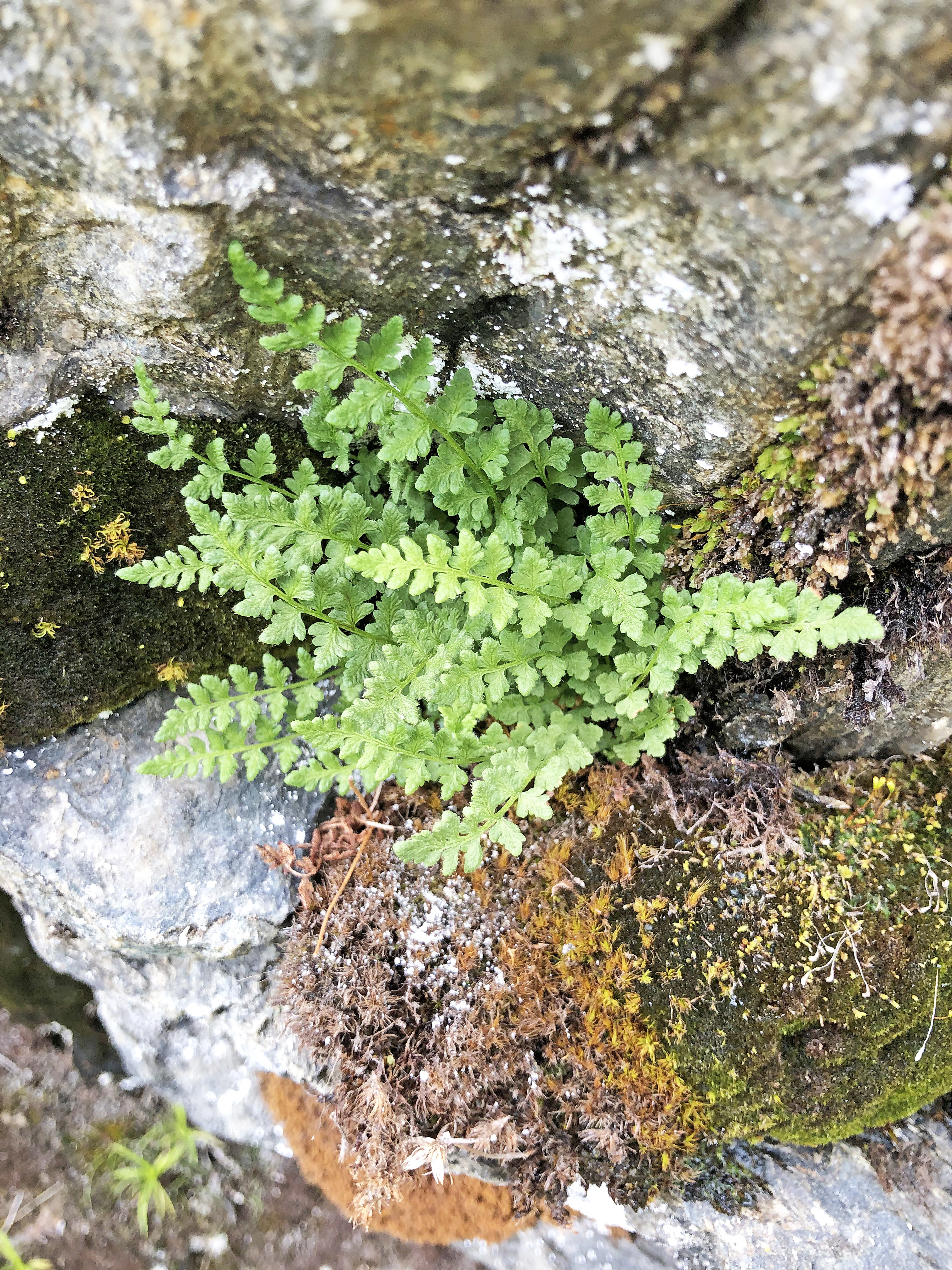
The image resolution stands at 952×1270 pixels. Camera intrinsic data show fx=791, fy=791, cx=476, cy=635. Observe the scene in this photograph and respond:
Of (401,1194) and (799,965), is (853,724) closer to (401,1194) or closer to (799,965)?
(799,965)

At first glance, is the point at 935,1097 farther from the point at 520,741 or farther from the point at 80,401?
the point at 80,401

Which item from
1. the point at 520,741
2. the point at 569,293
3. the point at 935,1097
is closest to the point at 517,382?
the point at 569,293

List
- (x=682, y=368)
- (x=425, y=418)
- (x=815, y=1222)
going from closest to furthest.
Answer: (x=682, y=368) → (x=425, y=418) → (x=815, y=1222)

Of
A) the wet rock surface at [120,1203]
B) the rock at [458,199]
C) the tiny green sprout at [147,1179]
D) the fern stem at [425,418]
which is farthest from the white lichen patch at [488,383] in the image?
the tiny green sprout at [147,1179]

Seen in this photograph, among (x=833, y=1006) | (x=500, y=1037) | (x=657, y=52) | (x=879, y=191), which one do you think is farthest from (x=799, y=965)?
(x=657, y=52)

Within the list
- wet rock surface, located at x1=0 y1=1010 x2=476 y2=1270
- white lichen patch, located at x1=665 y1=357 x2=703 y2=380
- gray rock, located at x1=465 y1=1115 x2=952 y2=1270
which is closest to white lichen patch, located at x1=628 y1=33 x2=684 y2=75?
white lichen patch, located at x1=665 y1=357 x2=703 y2=380

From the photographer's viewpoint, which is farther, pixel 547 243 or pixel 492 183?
pixel 547 243

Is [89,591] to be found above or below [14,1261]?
above

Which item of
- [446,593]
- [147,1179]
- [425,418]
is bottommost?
[147,1179]
